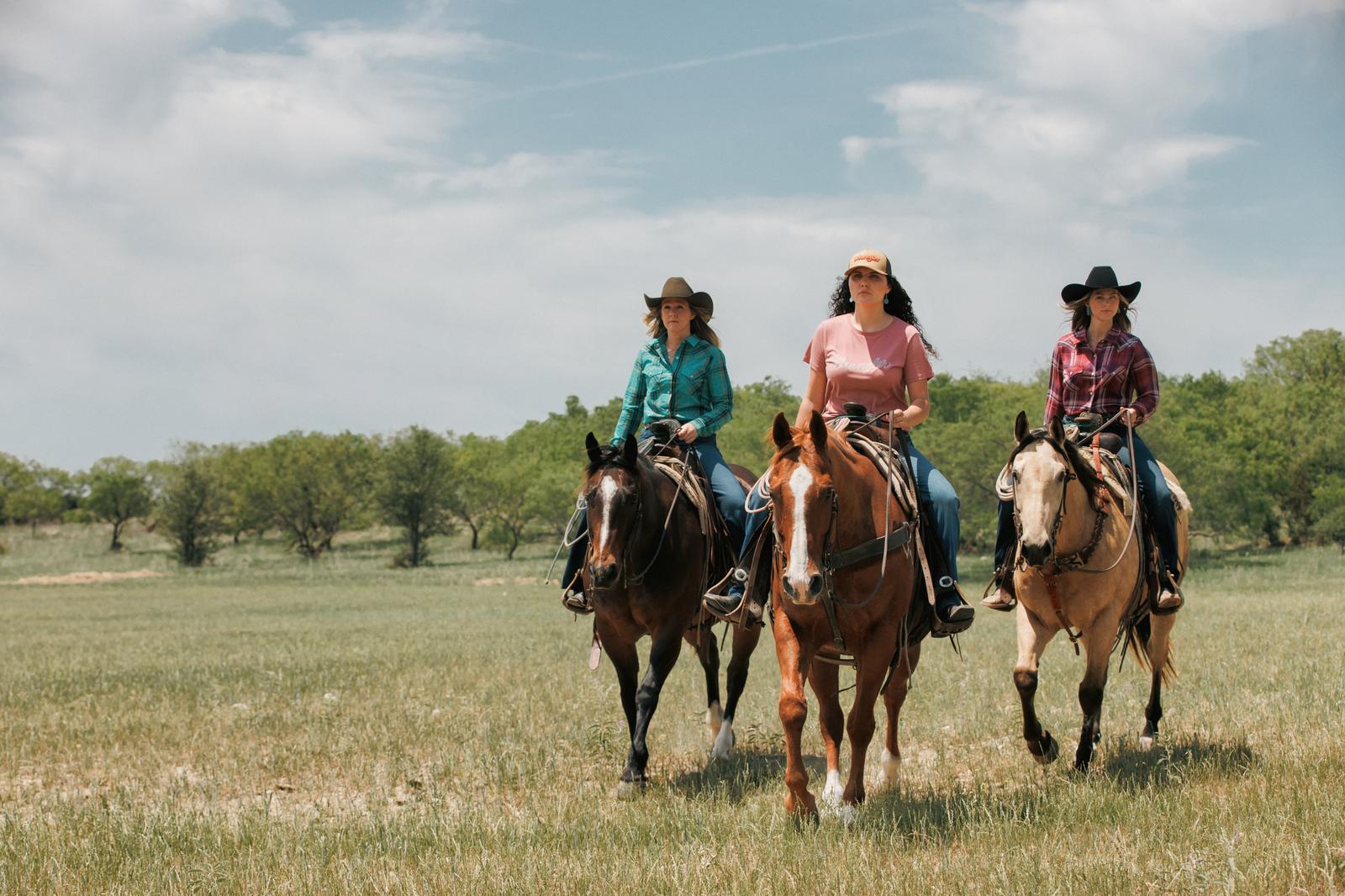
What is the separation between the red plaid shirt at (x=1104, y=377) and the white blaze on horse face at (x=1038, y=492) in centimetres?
115

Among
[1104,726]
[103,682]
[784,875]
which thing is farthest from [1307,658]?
[103,682]

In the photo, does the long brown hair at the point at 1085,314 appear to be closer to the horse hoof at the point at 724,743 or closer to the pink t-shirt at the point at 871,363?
the pink t-shirt at the point at 871,363

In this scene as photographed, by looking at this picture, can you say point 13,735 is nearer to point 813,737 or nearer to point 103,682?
point 103,682

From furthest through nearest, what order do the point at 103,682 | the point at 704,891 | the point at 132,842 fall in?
the point at 103,682 → the point at 132,842 → the point at 704,891

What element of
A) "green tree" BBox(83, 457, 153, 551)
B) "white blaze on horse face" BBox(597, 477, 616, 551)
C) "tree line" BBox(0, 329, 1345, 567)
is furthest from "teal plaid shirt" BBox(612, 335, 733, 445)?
"green tree" BBox(83, 457, 153, 551)

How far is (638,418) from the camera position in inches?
369

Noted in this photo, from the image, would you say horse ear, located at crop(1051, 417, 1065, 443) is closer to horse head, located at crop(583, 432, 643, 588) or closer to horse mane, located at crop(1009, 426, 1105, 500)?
horse mane, located at crop(1009, 426, 1105, 500)

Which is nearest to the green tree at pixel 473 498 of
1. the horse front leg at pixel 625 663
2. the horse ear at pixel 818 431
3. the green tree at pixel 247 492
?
the green tree at pixel 247 492

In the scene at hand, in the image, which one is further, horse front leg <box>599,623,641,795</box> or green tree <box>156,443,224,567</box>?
green tree <box>156,443,224,567</box>

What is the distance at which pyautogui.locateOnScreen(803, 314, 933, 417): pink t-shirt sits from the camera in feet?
24.2

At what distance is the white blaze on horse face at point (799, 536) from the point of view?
570 centimetres

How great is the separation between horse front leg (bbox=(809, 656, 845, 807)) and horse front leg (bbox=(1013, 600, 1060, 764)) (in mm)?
1750

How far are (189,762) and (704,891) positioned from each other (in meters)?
6.26

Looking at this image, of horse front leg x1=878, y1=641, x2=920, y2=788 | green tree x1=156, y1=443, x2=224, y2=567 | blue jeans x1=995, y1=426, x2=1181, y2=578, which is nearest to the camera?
horse front leg x1=878, y1=641, x2=920, y2=788
